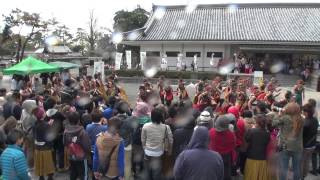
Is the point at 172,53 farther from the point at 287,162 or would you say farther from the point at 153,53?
the point at 287,162

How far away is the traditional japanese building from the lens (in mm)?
28703

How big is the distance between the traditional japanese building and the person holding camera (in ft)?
75.4

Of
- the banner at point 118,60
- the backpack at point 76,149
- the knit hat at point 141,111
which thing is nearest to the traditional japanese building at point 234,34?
the banner at point 118,60

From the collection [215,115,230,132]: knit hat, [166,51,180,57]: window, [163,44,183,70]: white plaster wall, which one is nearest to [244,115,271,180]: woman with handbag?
[215,115,230,132]: knit hat

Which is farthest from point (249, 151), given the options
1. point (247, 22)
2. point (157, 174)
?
point (247, 22)

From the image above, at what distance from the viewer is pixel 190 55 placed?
31.1 m

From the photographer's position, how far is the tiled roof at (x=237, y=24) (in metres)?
29.7

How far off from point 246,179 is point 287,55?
24.7m

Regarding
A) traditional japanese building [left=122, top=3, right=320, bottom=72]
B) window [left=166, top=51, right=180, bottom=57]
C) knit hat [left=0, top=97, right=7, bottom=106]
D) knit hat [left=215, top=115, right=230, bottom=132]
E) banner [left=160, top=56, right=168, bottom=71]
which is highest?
traditional japanese building [left=122, top=3, right=320, bottom=72]

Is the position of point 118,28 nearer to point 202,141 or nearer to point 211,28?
point 211,28

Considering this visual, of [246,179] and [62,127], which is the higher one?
[62,127]

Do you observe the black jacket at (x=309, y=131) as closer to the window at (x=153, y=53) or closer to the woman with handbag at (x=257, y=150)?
the woman with handbag at (x=257, y=150)

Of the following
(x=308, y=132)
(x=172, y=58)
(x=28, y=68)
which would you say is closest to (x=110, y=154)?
(x=308, y=132)

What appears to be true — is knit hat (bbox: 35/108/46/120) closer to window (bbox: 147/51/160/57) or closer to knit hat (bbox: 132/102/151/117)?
knit hat (bbox: 132/102/151/117)
